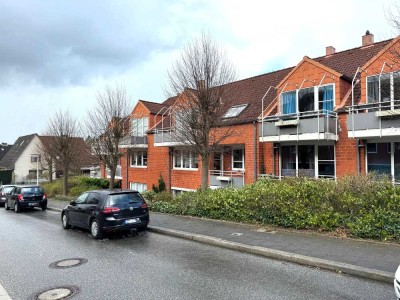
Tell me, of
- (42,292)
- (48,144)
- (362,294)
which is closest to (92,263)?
(42,292)

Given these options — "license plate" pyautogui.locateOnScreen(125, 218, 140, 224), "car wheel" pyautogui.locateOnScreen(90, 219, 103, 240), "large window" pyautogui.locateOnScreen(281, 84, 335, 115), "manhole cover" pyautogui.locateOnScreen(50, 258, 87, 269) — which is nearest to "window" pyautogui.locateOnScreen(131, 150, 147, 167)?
"large window" pyautogui.locateOnScreen(281, 84, 335, 115)

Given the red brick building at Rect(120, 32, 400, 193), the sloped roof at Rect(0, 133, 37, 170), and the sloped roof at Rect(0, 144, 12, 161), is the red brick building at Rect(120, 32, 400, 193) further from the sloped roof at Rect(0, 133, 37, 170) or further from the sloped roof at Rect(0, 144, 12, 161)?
the sloped roof at Rect(0, 144, 12, 161)

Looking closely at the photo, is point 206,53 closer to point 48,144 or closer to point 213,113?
point 213,113

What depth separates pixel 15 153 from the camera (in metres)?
56.0

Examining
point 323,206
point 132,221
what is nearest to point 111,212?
point 132,221

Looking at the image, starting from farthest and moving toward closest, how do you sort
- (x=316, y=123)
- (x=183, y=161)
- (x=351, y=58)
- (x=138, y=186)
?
(x=138, y=186), (x=183, y=161), (x=351, y=58), (x=316, y=123)

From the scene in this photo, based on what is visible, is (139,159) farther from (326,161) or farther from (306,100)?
(326,161)

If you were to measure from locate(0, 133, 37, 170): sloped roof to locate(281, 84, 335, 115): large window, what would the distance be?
162 ft

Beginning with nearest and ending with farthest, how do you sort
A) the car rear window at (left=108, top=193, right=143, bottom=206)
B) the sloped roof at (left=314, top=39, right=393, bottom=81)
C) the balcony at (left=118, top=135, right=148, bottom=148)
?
the car rear window at (left=108, top=193, right=143, bottom=206) < the sloped roof at (left=314, top=39, right=393, bottom=81) < the balcony at (left=118, top=135, right=148, bottom=148)

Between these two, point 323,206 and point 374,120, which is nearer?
point 323,206

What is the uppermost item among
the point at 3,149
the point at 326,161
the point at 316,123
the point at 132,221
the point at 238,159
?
the point at 3,149

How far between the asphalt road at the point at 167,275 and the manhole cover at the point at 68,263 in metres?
0.15

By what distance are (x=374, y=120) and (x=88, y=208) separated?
37.6 feet

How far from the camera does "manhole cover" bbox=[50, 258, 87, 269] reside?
Result: 719 centimetres
